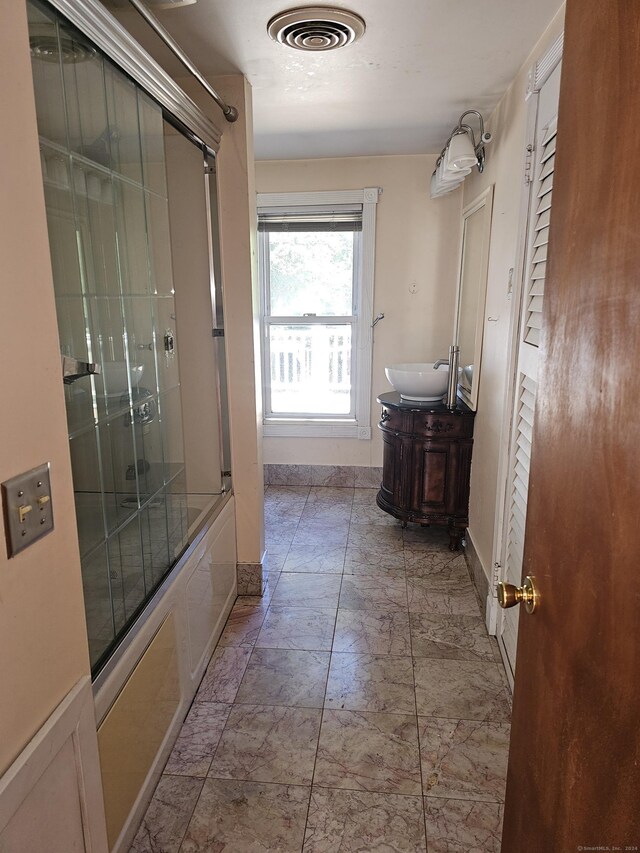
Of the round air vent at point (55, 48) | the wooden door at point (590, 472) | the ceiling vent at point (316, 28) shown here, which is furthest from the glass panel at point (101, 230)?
the wooden door at point (590, 472)

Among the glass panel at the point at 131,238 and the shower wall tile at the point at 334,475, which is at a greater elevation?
the glass panel at the point at 131,238

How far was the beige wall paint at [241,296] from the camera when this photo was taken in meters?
2.29

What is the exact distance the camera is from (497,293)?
8.16 feet

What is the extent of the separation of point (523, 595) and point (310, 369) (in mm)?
3354

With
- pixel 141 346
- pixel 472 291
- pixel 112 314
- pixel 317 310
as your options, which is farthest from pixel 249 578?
pixel 317 310

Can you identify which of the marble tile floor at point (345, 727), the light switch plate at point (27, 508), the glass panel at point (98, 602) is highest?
the light switch plate at point (27, 508)

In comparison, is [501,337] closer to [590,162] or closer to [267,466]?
[590,162]

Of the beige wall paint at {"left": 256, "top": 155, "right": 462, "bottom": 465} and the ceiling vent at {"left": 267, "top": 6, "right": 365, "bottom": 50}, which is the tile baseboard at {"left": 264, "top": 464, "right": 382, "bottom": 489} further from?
the ceiling vent at {"left": 267, "top": 6, "right": 365, "bottom": 50}

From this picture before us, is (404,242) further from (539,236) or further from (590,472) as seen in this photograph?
(590,472)

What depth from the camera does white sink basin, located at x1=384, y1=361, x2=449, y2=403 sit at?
3.17 m

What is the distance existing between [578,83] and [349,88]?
185 centimetres

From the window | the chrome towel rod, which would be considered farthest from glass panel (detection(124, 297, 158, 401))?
the window

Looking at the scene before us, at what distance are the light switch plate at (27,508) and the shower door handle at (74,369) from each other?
328 mm

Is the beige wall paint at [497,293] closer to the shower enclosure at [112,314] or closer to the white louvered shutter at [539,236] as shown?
the white louvered shutter at [539,236]
